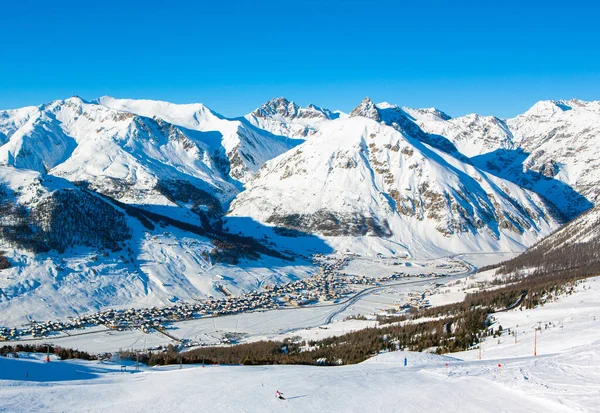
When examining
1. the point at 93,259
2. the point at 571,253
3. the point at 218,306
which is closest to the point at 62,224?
the point at 93,259

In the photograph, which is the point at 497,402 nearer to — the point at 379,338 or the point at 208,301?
the point at 379,338

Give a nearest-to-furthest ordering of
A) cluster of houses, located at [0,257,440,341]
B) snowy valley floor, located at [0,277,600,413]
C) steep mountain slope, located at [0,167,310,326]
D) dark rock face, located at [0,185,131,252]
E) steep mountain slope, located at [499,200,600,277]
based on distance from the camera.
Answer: snowy valley floor, located at [0,277,600,413] < cluster of houses, located at [0,257,440,341] < steep mountain slope, located at [0,167,310,326] < steep mountain slope, located at [499,200,600,277] < dark rock face, located at [0,185,131,252]

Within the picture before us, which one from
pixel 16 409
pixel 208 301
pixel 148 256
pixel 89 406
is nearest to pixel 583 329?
pixel 89 406

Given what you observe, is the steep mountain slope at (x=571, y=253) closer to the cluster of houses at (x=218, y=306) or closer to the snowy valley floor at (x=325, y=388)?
the cluster of houses at (x=218, y=306)

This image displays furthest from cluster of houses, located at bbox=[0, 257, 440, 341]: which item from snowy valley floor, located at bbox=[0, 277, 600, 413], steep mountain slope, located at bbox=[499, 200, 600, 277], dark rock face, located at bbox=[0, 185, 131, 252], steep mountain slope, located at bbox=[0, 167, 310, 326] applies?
snowy valley floor, located at bbox=[0, 277, 600, 413]

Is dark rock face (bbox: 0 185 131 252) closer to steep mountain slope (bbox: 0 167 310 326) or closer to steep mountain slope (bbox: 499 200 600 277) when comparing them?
steep mountain slope (bbox: 0 167 310 326)

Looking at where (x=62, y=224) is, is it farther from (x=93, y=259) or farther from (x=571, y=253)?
(x=571, y=253)
